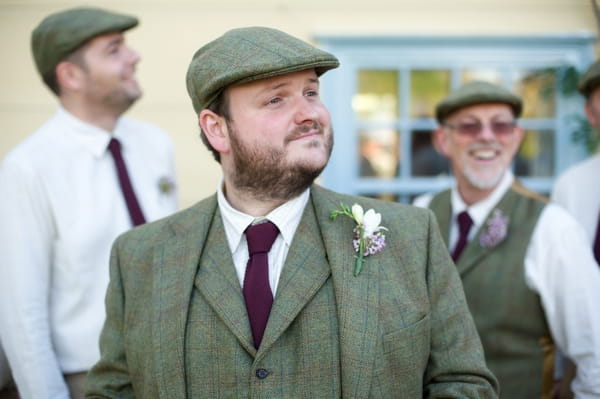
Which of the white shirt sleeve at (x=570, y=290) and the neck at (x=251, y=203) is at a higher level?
the neck at (x=251, y=203)

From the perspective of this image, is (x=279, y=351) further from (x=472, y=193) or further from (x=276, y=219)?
(x=472, y=193)

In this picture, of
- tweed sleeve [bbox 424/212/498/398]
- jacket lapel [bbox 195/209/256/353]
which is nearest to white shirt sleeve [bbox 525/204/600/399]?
tweed sleeve [bbox 424/212/498/398]

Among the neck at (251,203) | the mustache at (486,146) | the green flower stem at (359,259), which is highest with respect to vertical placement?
the neck at (251,203)

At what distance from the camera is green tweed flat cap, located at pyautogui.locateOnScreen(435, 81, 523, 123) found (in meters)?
2.77

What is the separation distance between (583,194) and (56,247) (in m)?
2.46

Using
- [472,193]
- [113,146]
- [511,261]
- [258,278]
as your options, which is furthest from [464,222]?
[113,146]

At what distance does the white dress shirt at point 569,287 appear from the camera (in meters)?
2.27

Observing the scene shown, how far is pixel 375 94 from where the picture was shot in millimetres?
4406

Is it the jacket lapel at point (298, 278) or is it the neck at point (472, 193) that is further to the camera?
the neck at point (472, 193)

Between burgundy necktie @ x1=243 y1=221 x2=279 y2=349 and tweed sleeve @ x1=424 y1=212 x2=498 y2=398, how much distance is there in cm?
50

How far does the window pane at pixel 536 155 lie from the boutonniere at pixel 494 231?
206 cm

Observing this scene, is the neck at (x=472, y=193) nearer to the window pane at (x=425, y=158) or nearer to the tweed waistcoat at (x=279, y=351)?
the tweed waistcoat at (x=279, y=351)

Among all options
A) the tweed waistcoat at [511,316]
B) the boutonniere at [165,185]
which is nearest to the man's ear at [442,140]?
the tweed waistcoat at [511,316]

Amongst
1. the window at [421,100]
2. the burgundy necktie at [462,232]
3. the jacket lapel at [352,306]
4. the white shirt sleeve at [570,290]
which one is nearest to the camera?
the jacket lapel at [352,306]
